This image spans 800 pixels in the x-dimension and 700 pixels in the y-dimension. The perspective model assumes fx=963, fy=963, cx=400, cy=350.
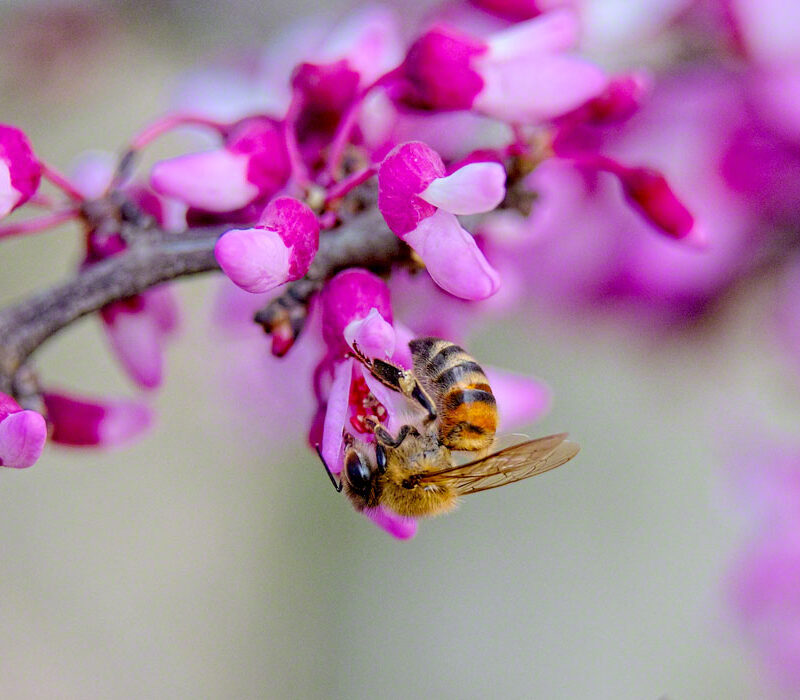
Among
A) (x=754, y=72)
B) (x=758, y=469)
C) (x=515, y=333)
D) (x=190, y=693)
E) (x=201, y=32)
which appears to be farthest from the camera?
(x=515, y=333)

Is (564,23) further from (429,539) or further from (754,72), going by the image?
(429,539)

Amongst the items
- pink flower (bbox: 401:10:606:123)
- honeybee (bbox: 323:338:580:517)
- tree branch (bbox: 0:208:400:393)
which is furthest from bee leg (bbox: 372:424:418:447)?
pink flower (bbox: 401:10:606:123)

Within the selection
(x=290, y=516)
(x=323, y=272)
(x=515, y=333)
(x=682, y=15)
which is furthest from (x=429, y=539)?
(x=323, y=272)

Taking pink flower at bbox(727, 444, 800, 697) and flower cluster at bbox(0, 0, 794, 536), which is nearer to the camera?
flower cluster at bbox(0, 0, 794, 536)

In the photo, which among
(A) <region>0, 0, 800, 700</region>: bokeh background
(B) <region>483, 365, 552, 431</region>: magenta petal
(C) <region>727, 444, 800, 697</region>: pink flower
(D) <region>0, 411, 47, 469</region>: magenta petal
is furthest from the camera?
(A) <region>0, 0, 800, 700</region>: bokeh background

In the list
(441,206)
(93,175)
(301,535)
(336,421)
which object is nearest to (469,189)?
(441,206)

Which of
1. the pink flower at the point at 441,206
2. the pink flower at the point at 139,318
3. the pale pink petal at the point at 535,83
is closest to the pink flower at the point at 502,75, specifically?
the pale pink petal at the point at 535,83

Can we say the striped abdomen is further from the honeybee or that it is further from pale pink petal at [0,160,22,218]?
pale pink petal at [0,160,22,218]

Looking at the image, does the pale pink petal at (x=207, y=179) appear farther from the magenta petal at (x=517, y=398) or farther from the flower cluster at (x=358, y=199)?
the magenta petal at (x=517, y=398)
